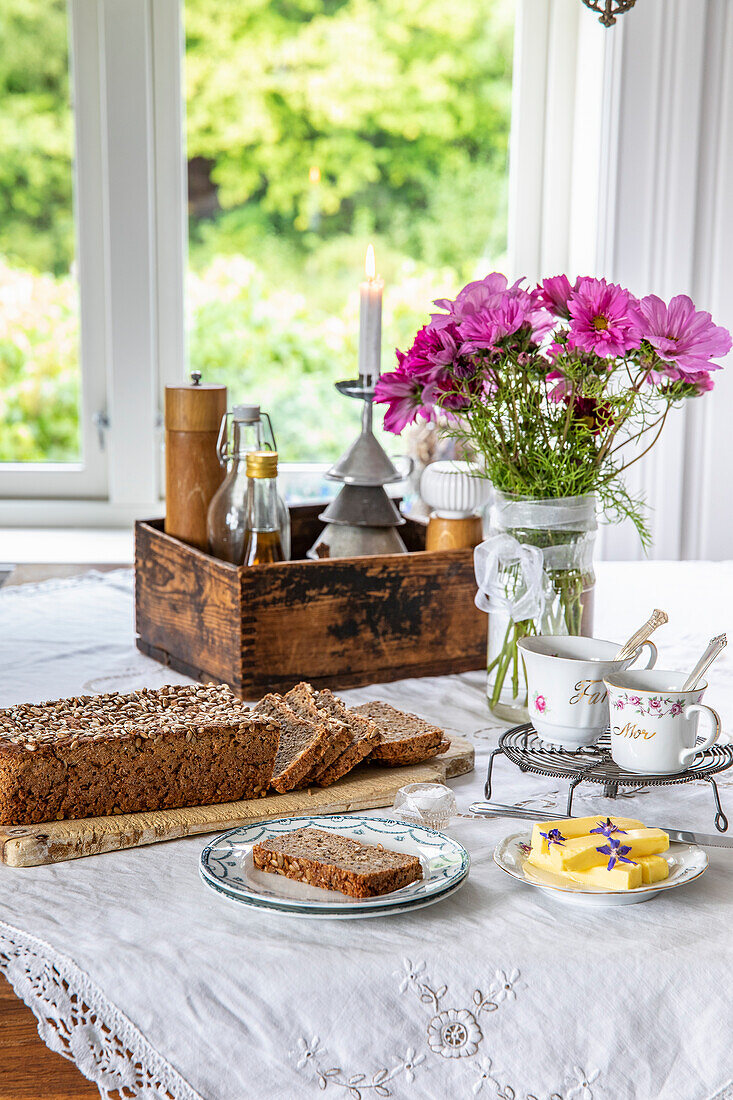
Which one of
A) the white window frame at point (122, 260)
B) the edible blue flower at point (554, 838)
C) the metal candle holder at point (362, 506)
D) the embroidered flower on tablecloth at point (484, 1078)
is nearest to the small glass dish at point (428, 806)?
the edible blue flower at point (554, 838)

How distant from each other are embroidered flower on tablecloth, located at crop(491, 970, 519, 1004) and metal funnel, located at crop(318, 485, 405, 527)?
0.66 m

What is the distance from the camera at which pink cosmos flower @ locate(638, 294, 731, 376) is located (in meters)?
0.91

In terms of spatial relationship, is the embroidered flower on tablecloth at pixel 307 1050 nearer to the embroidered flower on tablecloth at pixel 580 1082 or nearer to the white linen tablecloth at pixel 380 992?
the white linen tablecloth at pixel 380 992

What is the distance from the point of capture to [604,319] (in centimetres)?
93

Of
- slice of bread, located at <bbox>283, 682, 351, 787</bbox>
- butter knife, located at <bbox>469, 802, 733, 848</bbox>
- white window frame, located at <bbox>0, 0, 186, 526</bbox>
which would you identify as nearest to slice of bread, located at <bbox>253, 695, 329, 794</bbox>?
slice of bread, located at <bbox>283, 682, 351, 787</bbox>

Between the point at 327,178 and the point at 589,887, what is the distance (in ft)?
6.49

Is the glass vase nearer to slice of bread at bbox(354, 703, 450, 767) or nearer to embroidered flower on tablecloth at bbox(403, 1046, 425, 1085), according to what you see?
slice of bread at bbox(354, 703, 450, 767)

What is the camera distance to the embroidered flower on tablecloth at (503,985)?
61 centimetres

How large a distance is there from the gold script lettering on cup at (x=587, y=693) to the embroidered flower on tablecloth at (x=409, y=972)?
28 cm

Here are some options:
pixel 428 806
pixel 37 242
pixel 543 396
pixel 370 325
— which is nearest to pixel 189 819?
pixel 428 806

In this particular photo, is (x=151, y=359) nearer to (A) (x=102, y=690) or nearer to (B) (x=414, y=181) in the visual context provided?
(B) (x=414, y=181)

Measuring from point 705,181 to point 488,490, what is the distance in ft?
4.34

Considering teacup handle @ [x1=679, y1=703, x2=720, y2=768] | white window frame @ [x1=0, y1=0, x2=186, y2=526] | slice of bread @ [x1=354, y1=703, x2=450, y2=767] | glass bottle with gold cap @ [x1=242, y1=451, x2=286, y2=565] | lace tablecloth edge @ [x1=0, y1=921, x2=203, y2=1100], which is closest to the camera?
lace tablecloth edge @ [x1=0, y1=921, x2=203, y2=1100]

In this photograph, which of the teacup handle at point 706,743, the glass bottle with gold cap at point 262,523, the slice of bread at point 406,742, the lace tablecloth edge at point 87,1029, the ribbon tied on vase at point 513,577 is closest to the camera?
the lace tablecloth edge at point 87,1029
